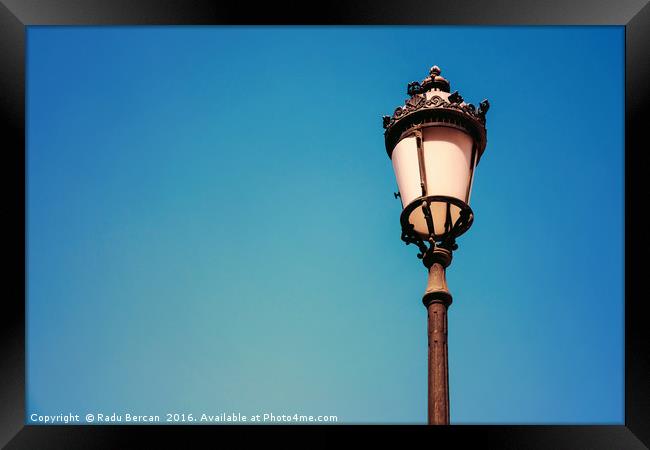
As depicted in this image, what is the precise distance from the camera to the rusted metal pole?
760cm

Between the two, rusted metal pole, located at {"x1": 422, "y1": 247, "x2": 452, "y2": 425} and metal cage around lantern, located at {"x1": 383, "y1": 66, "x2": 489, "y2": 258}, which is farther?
metal cage around lantern, located at {"x1": 383, "y1": 66, "x2": 489, "y2": 258}

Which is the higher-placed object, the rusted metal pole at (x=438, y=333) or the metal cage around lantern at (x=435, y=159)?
the metal cage around lantern at (x=435, y=159)

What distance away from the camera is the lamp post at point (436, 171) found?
27.1 feet

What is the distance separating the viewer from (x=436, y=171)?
8.38 m

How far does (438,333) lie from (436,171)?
3.79 feet

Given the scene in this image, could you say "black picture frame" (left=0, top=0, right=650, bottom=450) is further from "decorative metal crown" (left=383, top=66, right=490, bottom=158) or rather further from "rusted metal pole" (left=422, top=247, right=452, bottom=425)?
"decorative metal crown" (left=383, top=66, right=490, bottom=158)

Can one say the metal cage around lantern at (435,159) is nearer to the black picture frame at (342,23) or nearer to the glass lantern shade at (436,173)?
the glass lantern shade at (436,173)

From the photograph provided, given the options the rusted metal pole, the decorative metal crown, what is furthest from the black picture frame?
the decorative metal crown

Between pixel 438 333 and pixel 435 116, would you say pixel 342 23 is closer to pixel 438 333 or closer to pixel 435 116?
pixel 435 116

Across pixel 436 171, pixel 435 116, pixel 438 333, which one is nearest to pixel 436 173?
pixel 436 171

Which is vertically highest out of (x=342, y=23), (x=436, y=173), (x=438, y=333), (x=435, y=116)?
(x=342, y=23)

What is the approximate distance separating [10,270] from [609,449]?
354 cm

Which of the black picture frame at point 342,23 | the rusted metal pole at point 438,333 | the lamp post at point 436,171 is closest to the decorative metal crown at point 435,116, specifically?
the lamp post at point 436,171

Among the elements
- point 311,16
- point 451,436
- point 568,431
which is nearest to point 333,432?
point 451,436
